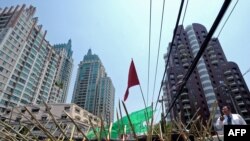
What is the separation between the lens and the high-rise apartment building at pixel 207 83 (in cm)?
5569

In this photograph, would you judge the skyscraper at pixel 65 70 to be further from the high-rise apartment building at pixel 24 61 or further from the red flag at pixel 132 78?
the red flag at pixel 132 78

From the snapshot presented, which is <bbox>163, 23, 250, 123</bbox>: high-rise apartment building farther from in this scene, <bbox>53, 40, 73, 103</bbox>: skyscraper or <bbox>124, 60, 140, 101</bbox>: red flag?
<bbox>53, 40, 73, 103</bbox>: skyscraper

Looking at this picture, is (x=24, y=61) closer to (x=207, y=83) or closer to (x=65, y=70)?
(x=65, y=70)

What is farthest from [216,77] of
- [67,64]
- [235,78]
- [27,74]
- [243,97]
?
[67,64]

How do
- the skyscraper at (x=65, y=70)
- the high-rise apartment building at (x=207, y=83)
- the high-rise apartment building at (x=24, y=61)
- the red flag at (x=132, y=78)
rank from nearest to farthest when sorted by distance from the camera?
1. the red flag at (x=132, y=78)
2. the high-rise apartment building at (x=24, y=61)
3. the high-rise apartment building at (x=207, y=83)
4. the skyscraper at (x=65, y=70)

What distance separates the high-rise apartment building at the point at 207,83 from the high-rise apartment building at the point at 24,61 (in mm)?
46604

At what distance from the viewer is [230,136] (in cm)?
165

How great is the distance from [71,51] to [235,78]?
338ft

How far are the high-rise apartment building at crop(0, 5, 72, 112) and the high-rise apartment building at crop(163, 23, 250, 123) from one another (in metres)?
46.6

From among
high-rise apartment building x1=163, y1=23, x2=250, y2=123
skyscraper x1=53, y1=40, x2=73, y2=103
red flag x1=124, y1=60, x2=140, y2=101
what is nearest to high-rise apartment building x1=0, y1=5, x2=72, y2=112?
skyscraper x1=53, y1=40, x2=73, y2=103

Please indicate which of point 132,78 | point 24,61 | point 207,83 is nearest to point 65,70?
point 24,61

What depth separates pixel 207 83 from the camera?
6047 cm

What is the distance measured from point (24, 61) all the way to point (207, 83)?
202 ft

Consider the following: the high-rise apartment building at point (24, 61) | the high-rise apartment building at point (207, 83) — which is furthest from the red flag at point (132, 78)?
the high-rise apartment building at point (24, 61)
